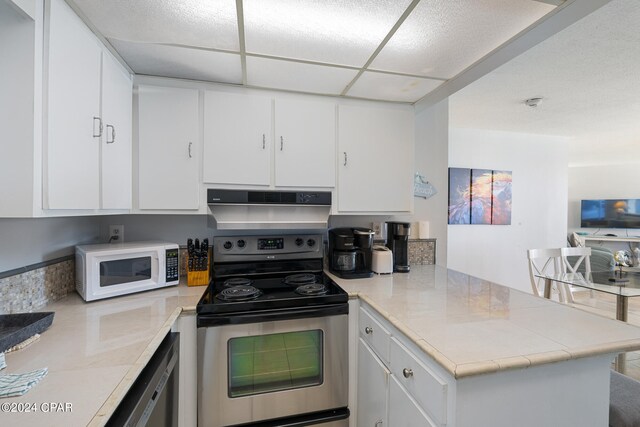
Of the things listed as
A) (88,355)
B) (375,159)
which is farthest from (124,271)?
(375,159)

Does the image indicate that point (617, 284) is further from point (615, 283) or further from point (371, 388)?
point (371, 388)

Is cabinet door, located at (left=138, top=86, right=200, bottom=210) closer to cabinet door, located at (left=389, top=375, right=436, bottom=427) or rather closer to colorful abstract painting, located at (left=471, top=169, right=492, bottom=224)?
cabinet door, located at (left=389, top=375, right=436, bottom=427)

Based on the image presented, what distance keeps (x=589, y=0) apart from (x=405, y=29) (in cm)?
66

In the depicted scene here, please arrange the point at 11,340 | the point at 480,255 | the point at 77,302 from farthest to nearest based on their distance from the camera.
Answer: the point at 480,255, the point at 77,302, the point at 11,340

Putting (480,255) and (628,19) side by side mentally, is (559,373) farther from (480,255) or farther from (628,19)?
(480,255)

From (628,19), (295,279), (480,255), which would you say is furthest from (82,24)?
(480,255)

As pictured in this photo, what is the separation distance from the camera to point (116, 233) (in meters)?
1.88

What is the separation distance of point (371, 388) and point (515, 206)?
402 centimetres

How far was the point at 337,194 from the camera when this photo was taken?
1.92 meters

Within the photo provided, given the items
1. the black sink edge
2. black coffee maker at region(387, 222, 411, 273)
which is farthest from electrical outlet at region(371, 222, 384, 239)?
the black sink edge

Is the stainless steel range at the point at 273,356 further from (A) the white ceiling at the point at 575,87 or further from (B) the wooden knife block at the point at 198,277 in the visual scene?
(A) the white ceiling at the point at 575,87

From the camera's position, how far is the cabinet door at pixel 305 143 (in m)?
1.81

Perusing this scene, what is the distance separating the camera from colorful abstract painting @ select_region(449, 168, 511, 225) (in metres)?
3.89

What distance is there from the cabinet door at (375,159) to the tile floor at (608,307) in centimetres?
285
